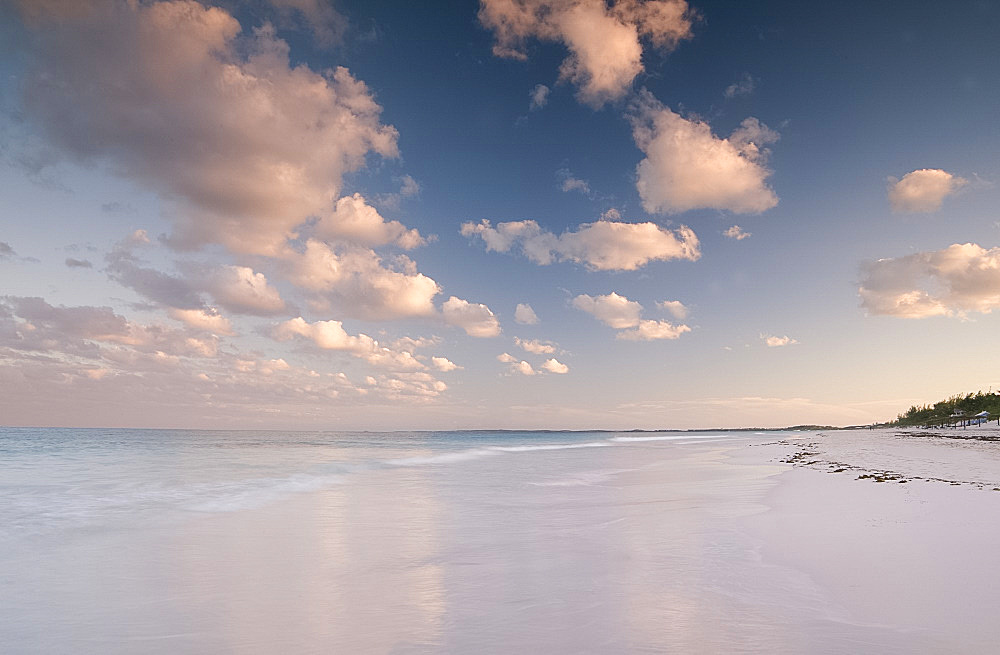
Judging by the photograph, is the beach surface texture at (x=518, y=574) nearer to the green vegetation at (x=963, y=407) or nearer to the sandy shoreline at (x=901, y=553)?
the sandy shoreline at (x=901, y=553)

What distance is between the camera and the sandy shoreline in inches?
192

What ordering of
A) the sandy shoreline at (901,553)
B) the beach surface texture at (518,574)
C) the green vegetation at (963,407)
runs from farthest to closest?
the green vegetation at (963,407) < the beach surface texture at (518,574) < the sandy shoreline at (901,553)

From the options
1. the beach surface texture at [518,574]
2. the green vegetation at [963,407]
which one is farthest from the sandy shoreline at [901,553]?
the green vegetation at [963,407]

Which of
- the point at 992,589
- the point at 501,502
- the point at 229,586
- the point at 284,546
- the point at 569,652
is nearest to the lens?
the point at 569,652

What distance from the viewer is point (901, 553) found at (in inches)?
284

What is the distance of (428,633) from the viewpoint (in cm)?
514

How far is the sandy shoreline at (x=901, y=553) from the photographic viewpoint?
16.0 feet

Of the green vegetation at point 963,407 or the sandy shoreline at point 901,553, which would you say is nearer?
the sandy shoreline at point 901,553

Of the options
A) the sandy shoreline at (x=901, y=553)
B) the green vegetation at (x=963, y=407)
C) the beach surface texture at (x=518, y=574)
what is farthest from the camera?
the green vegetation at (x=963, y=407)

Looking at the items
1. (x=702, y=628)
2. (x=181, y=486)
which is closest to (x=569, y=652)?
(x=702, y=628)

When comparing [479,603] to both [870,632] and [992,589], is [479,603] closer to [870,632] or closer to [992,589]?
[870,632]

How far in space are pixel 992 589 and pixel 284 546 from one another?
31.2ft

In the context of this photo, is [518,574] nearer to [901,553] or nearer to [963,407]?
[901,553]

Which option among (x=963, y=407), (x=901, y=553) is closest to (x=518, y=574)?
(x=901, y=553)
